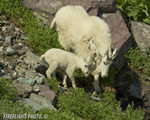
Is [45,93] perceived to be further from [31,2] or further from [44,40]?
[31,2]

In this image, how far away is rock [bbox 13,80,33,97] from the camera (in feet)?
27.5

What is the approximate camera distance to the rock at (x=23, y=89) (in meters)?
8.37

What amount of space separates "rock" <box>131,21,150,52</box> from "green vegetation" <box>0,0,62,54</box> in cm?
401

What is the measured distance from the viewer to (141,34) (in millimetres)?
14898

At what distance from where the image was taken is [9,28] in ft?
39.6

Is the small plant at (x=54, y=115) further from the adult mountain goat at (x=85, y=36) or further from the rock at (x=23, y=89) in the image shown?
the adult mountain goat at (x=85, y=36)

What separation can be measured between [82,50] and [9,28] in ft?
8.51

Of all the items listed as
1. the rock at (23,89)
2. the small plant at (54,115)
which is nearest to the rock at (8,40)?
the rock at (23,89)

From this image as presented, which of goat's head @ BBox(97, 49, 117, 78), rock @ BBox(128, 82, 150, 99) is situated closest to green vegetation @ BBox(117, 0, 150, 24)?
rock @ BBox(128, 82, 150, 99)

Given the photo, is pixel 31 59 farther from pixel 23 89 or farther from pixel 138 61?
pixel 138 61

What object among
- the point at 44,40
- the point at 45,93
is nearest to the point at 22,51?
the point at 44,40

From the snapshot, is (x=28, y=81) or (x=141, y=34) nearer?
(x=28, y=81)

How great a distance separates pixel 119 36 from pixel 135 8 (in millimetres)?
2530

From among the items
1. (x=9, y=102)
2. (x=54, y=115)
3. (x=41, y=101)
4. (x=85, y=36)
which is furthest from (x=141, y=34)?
(x=9, y=102)
